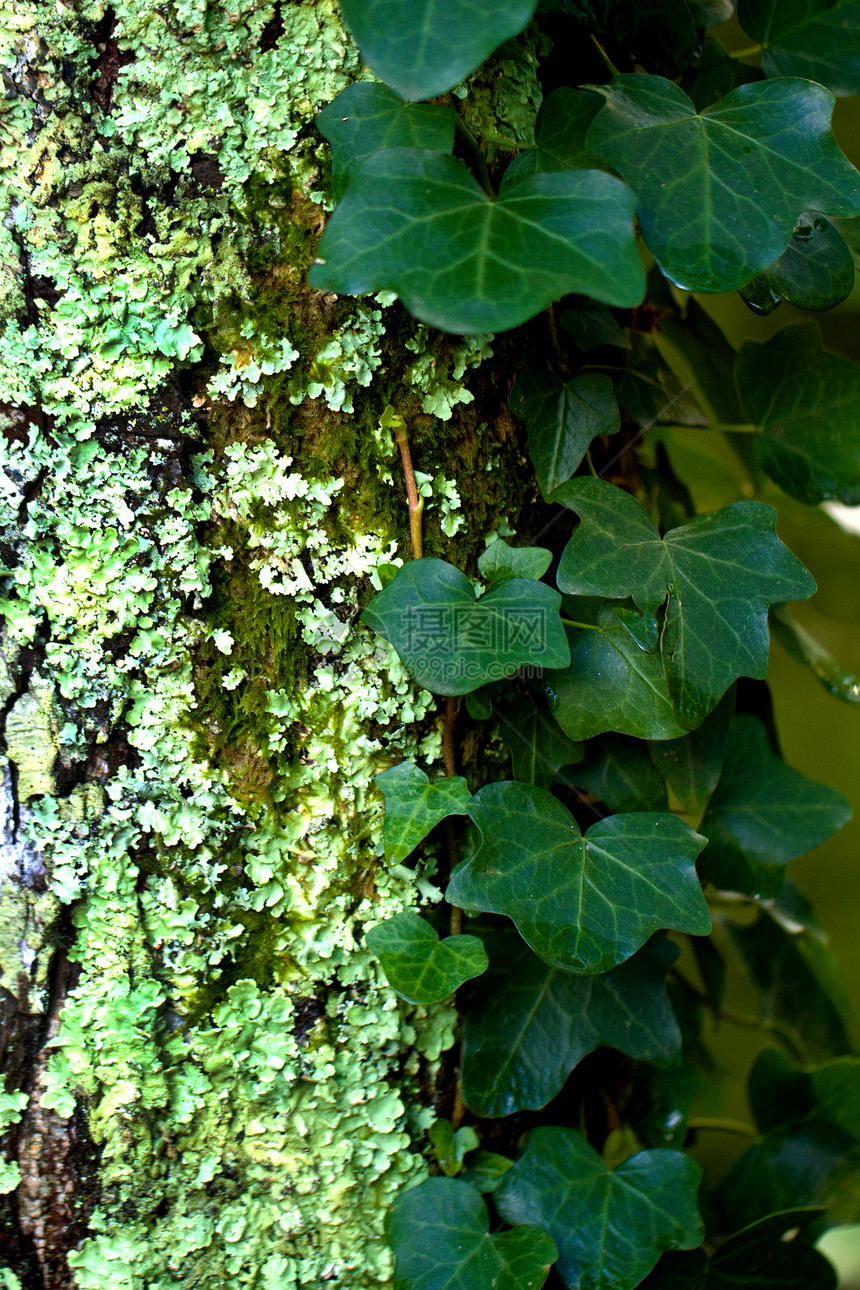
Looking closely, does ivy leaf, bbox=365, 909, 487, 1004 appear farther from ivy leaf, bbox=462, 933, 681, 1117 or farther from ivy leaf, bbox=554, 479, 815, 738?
ivy leaf, bbox=554, 479, 815, 738

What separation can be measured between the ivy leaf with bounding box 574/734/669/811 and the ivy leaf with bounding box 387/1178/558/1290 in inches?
13.8

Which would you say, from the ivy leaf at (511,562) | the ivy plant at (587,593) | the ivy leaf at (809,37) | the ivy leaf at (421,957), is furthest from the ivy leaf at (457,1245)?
the ivy leaf at (809,37)

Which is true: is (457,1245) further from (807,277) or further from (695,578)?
(807,277)

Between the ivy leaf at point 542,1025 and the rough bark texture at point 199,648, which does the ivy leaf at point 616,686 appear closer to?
the rough bark texture at point 199,648

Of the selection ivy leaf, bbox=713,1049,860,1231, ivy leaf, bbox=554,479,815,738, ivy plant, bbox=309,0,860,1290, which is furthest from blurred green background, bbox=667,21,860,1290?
ivy leaf, bbox=554,479,815,738

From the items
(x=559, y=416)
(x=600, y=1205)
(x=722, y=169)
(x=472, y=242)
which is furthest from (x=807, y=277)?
(x=600, y=1205)

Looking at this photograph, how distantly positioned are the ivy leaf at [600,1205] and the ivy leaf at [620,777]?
11.8 inches

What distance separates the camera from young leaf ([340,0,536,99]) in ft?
1.45

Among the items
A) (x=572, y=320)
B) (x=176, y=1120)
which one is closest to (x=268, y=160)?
(x=572, y=320)

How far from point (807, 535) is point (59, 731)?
1040 millimetres

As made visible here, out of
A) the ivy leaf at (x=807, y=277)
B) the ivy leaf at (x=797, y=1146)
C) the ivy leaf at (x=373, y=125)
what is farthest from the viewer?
the ivy leaf at (x=797, y=1146)

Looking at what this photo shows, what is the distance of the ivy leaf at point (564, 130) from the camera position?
24.3 inches

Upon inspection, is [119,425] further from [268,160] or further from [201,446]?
[268,160]

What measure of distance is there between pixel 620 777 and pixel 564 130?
54cm
